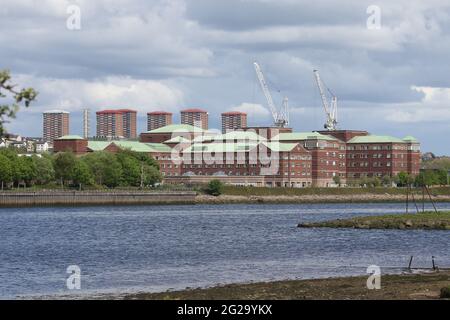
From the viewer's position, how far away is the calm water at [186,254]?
49781 mm

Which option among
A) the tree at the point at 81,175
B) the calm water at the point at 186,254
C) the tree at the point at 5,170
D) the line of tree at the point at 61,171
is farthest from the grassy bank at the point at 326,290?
the tree at the point at 81,175

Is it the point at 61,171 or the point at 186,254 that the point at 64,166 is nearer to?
the point at 61,171

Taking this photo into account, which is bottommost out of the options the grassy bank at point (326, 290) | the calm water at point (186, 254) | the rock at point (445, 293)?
the calm water at point (186, 254)

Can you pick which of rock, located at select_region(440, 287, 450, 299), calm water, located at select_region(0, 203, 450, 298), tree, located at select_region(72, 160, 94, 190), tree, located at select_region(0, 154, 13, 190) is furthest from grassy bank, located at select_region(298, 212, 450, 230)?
tree, located at select_region(72, 160, 94, 190)

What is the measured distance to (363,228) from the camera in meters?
90.1

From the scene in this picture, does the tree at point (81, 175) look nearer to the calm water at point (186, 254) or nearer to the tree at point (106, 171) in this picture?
the tree at point (106, 171)

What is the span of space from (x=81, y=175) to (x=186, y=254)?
4750 inches

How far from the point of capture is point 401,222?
87.6 meters

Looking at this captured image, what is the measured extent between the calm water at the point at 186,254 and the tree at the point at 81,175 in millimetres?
80410

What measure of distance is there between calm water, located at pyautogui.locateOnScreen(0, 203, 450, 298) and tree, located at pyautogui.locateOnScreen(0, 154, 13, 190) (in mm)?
63930

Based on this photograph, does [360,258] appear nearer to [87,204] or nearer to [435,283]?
[435,283]
